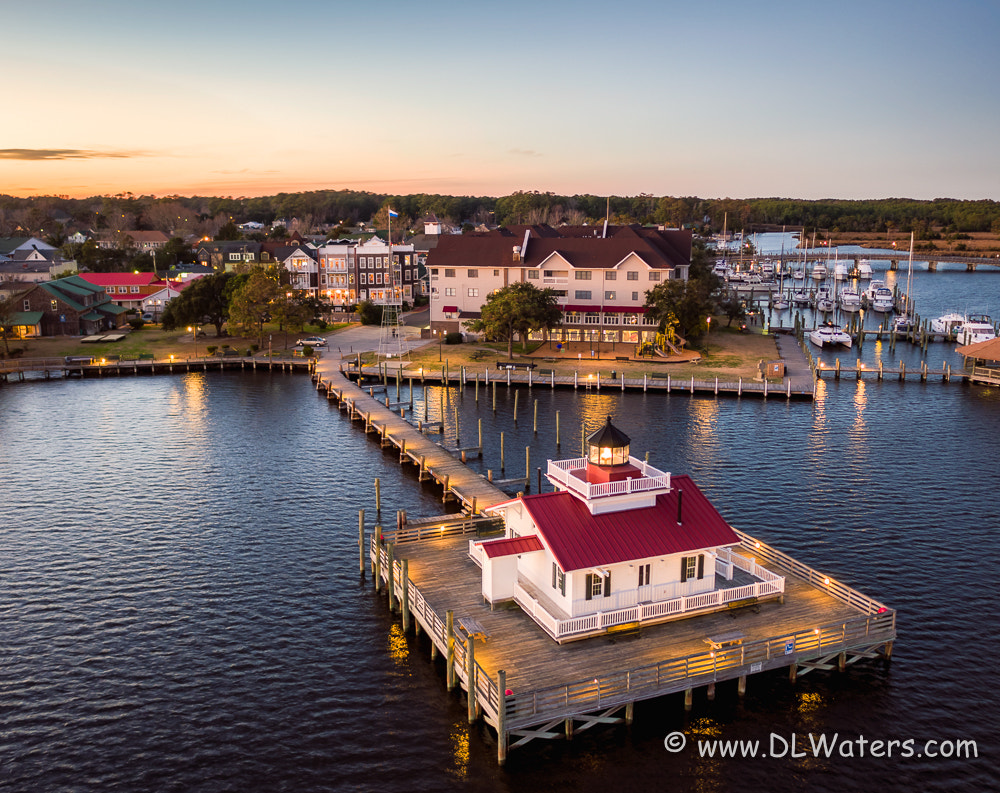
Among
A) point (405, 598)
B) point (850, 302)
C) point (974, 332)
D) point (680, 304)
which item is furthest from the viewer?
point (850, 302)

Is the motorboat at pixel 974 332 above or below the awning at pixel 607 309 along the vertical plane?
below

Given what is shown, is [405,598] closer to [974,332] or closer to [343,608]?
[343,608]

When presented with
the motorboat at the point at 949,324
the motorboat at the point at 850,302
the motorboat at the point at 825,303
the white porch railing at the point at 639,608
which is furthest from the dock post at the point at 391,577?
the motorboat at the point at 850,302

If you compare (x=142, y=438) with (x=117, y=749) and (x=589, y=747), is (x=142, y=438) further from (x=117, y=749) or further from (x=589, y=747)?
(x=589, y=747)

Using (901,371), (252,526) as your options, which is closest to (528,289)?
(901,371)

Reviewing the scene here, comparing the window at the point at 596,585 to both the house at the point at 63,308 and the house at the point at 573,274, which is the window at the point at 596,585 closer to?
the house at the point at 573,274

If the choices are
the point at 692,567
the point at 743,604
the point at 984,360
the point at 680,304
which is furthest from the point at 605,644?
the point at 984,360
